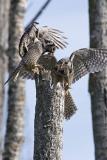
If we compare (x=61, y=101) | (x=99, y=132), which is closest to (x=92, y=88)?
(x=99, y=132)

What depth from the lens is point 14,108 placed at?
330 inches

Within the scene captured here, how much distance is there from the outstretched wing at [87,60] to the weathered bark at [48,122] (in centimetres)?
40

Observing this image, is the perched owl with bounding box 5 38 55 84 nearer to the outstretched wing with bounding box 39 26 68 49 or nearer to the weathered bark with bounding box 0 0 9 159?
the outstretched wing with bounding box 39 26 68 49

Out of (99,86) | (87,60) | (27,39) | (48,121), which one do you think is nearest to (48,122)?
(48,121)

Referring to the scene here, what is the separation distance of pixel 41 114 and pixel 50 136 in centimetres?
13

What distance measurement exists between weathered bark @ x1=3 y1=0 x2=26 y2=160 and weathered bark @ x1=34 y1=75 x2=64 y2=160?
4434 mm

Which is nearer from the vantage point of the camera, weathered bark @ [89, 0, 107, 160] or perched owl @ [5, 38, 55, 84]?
perched owl @ [5, 38, 55, 84]

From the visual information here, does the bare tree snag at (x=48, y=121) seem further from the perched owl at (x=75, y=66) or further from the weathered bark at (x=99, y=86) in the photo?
the weathered bark at (x=99, y=86)

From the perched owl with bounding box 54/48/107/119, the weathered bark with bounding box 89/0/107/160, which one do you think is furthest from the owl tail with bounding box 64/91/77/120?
the weathered bark with bounding box 89/0/107/160

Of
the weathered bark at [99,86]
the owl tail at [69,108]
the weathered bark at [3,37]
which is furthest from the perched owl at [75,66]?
the weathered bark at [3,37]

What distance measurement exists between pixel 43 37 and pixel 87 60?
32 centimetres

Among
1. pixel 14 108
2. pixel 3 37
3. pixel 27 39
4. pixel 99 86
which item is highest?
pixel 3 37

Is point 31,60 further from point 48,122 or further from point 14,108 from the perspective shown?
point 14,108

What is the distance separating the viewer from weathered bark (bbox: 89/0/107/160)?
5879mm
